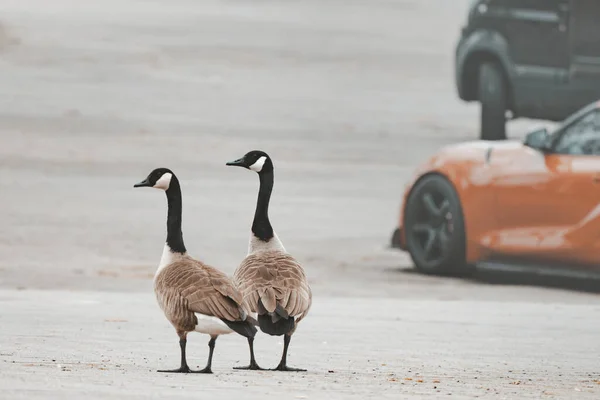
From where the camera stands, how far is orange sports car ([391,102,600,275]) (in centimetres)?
1512

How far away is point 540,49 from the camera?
75.9 ft

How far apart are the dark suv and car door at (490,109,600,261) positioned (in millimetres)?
7308

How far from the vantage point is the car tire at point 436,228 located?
15859mm

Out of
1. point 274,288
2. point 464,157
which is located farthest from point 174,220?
point 464,157

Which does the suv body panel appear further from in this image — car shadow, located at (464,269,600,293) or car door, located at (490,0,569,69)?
car shadow, located at (464,269,600,293)

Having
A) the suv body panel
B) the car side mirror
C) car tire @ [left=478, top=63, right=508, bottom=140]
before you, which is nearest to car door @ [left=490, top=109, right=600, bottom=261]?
the car side mirror

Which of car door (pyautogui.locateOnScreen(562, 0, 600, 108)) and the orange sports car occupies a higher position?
car door (pyautogui.locateOnScreen(562, 0, 600, 108))

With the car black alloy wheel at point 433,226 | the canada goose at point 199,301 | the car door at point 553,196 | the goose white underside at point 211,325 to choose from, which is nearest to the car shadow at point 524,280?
the car black alloy wheel at point 433,226

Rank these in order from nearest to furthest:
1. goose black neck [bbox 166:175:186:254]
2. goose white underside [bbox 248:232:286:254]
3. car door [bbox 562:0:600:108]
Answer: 1. goose black neck [bbox 166:175:186:254]
2. goose white underside [bbox 248:232:286:254]
3. car door [bbox 562:0:600:108]

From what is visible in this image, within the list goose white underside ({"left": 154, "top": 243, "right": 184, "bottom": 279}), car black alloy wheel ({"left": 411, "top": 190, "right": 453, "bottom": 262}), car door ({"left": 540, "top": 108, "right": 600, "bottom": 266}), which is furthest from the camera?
car black alloy wheel ({"left": 411, "top": 190, "right": 453, "bottom": 262})

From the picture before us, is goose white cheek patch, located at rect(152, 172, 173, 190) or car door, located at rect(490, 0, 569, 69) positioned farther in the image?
car door, located at rect(490, 0, 569, 69)

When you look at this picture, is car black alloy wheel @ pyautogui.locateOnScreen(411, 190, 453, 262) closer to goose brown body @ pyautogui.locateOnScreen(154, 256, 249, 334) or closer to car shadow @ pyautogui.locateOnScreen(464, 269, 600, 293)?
car shadow @ pyautogui.locateOnScreen(464, 269, 600, 293)

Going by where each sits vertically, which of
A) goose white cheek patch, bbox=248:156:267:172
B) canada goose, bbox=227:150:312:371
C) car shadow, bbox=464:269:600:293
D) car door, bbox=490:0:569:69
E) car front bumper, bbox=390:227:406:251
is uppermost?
car door, bbox=490:0:569:69

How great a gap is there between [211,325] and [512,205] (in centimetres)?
698
